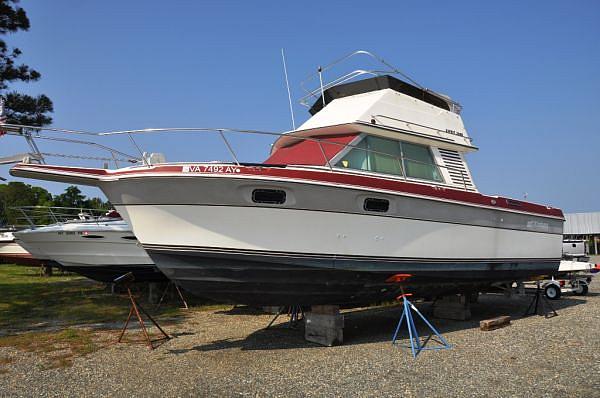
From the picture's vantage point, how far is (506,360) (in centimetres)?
554

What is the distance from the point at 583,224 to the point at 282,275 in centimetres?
4140

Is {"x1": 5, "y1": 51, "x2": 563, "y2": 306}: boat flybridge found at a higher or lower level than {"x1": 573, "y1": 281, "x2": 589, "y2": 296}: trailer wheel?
higher

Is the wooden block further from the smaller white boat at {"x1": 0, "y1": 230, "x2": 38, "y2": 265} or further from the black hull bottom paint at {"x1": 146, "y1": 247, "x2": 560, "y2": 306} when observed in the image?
the smaller white boat at {"x1": 0, "y1": 230, "x2": 38, "y2": 265}

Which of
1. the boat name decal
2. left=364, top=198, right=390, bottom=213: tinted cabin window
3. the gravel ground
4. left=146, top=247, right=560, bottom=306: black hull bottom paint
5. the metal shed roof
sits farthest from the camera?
the metal shed roof

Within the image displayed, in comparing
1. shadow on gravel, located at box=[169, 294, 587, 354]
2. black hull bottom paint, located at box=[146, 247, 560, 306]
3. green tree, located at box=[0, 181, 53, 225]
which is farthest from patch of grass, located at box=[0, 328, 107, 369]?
green tree, located at box=[0, 181, 53, 225]

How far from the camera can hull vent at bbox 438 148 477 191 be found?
8070 mm

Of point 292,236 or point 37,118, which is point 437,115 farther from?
point 37,118

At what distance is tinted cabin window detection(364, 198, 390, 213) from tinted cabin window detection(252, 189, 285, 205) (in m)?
1.27

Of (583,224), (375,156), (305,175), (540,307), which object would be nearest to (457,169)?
(375,156)

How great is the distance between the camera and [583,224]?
3834 centimetres

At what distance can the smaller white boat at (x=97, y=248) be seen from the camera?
11.0 meters

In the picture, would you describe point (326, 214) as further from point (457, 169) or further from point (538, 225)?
point (538, 225)

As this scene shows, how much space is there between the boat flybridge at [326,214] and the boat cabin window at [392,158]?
0.02 metres

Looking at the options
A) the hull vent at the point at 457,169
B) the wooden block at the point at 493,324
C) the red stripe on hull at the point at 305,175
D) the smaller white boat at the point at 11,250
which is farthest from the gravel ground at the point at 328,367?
the smaller white boat at the point at 11,250
